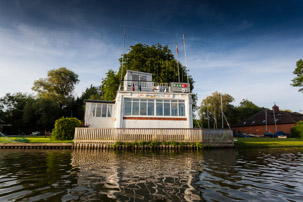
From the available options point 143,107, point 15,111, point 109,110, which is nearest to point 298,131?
point 143,107

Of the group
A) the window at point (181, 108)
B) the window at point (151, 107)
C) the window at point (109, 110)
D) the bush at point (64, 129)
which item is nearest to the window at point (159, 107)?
the window at point (151, 107)

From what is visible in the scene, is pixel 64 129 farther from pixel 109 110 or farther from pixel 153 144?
pixel 153 144

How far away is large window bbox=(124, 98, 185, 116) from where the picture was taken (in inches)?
741

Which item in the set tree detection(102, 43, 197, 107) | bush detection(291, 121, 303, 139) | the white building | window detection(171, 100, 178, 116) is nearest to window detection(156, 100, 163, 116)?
the white building

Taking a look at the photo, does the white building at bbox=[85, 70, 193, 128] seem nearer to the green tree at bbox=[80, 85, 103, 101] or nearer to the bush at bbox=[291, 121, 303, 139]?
the bush at bbox=[291, 121, 303, 139]

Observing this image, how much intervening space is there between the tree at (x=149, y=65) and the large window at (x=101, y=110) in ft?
34.9

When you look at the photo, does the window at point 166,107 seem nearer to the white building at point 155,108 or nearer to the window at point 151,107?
the white building at point 155,108

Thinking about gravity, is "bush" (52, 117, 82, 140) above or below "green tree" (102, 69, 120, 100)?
below

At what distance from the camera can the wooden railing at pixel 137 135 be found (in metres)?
16.1

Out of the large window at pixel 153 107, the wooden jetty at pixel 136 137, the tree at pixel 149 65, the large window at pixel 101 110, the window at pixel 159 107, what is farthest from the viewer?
the tree at pixel 149 65

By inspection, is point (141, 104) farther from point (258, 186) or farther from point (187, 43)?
point (258, 186)

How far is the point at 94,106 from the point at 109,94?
12233mm

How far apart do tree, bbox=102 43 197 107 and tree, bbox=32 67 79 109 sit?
16.6 metres

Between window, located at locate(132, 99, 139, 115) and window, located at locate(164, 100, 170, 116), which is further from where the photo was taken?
window, located at locate(164, 100, 170, 116)
